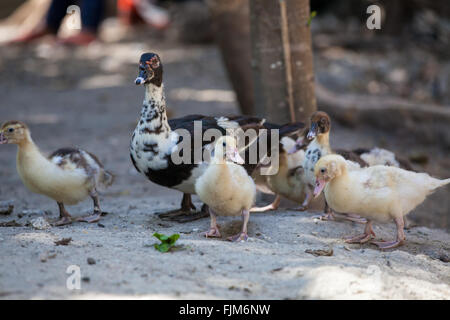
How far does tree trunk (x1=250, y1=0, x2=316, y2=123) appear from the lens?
251 inches

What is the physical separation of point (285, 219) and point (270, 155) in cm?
76

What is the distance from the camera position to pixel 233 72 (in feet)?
28.9

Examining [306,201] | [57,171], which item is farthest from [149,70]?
[306,201]

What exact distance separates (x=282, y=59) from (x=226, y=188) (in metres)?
1.88

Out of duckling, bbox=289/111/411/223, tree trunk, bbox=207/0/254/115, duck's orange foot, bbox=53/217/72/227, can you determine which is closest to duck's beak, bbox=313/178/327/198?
duckling, bbox=289/111/411/223

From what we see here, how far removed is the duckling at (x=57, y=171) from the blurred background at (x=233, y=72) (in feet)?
4.34

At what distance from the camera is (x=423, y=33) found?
13.1m

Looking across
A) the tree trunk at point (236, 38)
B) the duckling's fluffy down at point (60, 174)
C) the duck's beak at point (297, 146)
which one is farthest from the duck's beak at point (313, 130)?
the tree trunk at point (236, 38)

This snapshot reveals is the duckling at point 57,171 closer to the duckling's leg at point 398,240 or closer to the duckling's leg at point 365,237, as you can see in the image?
the duckling's leg at point 365,237

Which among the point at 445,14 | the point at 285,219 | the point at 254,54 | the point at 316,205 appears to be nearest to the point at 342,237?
the point at 285,219

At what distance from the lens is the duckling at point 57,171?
5.39m
